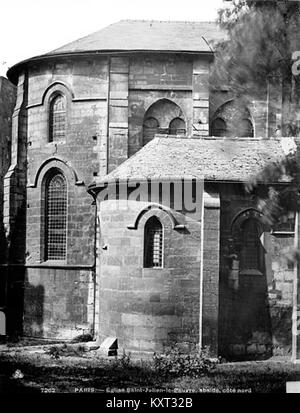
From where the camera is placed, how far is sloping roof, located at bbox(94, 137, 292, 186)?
18.0 meters

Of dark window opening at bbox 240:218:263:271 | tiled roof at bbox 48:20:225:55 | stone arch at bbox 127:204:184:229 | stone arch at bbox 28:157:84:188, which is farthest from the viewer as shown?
stone arch at bbox 28:157:84:188

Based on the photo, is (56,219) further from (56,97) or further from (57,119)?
(56,97)

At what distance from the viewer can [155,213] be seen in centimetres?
1823

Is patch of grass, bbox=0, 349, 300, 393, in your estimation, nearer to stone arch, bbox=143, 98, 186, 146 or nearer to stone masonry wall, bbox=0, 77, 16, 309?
stone arch, bbox=143, 98, 186, 146

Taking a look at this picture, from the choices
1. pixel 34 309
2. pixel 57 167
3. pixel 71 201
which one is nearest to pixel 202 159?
pixel 71 201

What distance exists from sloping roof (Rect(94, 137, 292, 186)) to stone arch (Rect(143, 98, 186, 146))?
3.29 meters

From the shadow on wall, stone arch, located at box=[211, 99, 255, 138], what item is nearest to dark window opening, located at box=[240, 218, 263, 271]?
stone arch, located at box=[211, 99, 255, 138]

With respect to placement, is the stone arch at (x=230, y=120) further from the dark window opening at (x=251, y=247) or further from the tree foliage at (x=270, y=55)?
the tree foliage at (x=270, y=55)

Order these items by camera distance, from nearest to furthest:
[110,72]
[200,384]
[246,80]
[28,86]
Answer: [246,80] → [200,384] → [110,72] → [28,86]

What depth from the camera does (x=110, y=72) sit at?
74.5 ft

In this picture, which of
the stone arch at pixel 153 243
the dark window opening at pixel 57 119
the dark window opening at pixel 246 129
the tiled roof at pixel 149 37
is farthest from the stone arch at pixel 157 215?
the tiled roof at pixel 149 37
